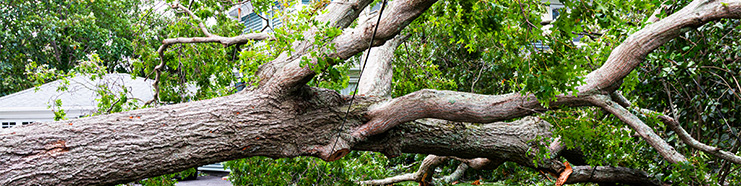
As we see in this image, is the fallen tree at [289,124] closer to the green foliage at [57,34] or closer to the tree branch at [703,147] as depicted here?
the tree branch at [703,147]

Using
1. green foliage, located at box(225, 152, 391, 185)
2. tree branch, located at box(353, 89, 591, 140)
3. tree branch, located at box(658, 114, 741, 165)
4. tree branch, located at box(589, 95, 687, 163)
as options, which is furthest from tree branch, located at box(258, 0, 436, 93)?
tree branch, located at box(658, 114, 741, 165)

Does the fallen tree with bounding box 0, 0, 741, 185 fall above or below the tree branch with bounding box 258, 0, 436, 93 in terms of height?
below

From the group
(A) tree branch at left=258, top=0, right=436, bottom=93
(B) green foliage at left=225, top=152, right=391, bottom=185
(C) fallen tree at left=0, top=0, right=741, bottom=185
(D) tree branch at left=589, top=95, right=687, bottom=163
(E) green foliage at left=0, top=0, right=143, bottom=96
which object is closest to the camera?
(C) fallen tree at left=0, top=0, right=741, bottom=185

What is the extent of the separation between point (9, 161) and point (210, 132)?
1.05 m

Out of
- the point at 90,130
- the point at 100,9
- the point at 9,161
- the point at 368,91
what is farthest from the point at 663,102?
the point at 100,9

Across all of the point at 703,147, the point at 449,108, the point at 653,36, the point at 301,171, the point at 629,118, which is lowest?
the point at 301,171

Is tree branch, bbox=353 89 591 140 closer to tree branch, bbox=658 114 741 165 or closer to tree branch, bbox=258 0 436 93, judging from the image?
tree branch, bbox=258 0 436 93

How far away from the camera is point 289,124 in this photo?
3.73 m

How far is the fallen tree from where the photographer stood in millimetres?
2977

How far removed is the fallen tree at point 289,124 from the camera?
298 centimetres

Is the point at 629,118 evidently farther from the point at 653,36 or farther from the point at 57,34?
the point at 57,34

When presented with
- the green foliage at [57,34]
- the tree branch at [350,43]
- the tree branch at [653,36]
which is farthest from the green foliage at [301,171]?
the green foliage at [57,34]

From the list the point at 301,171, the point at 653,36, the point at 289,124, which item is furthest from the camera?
the point at 301,171

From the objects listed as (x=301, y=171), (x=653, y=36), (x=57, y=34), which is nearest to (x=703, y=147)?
(x=653, y=36)
